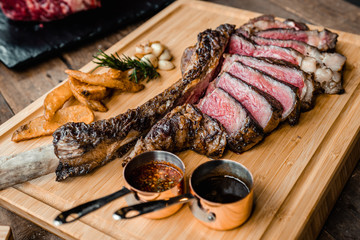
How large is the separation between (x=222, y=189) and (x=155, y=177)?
0.46m

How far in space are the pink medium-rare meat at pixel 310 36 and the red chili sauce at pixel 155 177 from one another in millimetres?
1889

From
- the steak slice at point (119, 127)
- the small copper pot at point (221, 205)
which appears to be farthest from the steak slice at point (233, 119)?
the small copper pot at point (221, 205)

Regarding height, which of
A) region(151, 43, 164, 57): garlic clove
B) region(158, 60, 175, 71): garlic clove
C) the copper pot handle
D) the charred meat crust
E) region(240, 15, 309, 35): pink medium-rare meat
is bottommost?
the charred meat crust

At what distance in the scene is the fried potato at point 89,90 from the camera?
3502 millimetres

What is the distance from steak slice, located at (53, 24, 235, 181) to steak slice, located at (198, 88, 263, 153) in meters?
0.27

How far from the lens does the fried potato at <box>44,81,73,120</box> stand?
3.40m

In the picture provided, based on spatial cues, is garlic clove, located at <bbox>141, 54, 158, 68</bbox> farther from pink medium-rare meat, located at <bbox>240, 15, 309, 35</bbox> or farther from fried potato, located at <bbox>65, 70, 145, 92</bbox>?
pink medium-rare meat, located at <bbox>240, 15, 309, 35</bbox>

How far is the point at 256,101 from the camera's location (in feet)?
10.3

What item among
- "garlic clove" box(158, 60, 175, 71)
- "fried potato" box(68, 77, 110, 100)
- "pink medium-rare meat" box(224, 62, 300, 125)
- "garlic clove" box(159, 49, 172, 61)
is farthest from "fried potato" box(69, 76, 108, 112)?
"pink medium-rare meat" box(224, 62, 300, 125)

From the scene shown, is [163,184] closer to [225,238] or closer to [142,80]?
[225,238]

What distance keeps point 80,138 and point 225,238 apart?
125 cm

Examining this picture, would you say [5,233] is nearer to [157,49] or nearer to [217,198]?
[217,198]

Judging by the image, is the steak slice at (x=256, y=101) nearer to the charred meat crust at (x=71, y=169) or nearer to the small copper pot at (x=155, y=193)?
the small copper pot at (x=155, y=193)

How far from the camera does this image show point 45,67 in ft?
15.0
